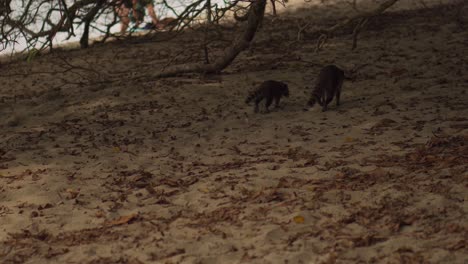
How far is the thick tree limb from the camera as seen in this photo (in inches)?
411

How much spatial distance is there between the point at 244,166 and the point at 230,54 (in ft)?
15.5

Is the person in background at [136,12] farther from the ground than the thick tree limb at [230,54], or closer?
farther from the ground

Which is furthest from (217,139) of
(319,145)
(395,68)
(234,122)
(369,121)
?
(395,68)

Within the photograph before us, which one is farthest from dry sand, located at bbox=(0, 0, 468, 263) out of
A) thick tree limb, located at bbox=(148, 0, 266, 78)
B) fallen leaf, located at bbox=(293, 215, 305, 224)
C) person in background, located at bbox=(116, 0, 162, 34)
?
person in background, located at bbox=(116, 0, 162, 34)

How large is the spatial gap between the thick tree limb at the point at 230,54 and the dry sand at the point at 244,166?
170 mm

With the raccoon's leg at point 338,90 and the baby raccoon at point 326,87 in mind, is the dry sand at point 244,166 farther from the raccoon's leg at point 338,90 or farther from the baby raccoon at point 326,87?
the baby raccoon at point 326,87

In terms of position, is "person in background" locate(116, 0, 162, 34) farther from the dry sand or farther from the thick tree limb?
the dry sand

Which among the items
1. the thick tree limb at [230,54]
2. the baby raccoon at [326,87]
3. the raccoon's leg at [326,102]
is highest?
the thick tree limb at [230,54]

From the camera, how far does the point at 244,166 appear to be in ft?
20.7

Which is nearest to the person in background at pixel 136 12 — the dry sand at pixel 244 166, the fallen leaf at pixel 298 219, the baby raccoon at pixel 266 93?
the dry sand at pixel 244 166

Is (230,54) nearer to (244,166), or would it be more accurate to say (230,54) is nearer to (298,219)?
(244,166)

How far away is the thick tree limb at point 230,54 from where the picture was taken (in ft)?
34.2

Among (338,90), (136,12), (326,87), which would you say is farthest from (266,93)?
(136,12)

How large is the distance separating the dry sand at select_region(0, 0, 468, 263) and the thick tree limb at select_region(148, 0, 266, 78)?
0.17 metres
